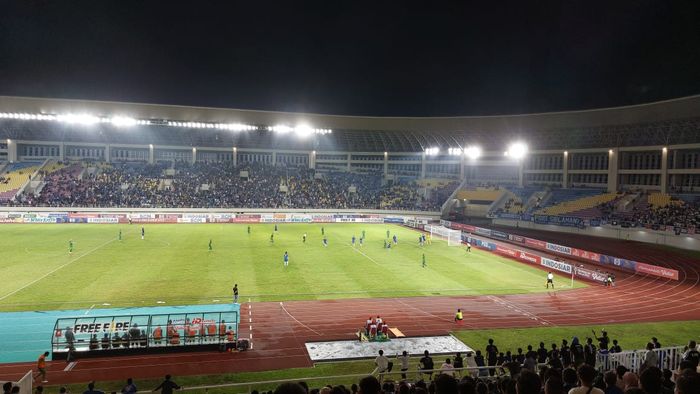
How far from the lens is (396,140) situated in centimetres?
8381

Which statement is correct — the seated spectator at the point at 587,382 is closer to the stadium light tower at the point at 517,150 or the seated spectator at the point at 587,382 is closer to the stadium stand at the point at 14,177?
the stadium light tower at the point at 517,150

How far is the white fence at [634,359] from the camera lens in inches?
553

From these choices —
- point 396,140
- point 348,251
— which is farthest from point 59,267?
point 396,140

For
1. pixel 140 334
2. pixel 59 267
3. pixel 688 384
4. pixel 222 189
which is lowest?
pixel 59 267

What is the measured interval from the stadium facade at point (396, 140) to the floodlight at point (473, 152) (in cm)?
55

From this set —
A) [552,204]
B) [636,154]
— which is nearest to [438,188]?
[552,204]

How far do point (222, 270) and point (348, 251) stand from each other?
44.9ft

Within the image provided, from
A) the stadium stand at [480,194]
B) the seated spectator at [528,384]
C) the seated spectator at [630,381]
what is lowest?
the seated spectator at [630,381]

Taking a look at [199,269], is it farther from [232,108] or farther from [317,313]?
[232,108]

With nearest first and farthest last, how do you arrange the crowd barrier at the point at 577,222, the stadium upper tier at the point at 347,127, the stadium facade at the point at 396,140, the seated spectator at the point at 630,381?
the seated spectator at the point at 630,381, the crowd barrier at the point at 577,222, the stadium upper tier at the point at 347,127, the stadium facade at the point at 396,140

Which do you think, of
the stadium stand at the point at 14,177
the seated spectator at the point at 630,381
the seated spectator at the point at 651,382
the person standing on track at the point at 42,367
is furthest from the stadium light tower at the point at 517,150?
the stadium stand at the point at 14,177

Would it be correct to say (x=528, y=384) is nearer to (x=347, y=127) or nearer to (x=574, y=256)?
(x=574, y=256)

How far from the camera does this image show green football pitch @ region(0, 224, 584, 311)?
26.8 metres

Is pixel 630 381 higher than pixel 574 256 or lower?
higher
